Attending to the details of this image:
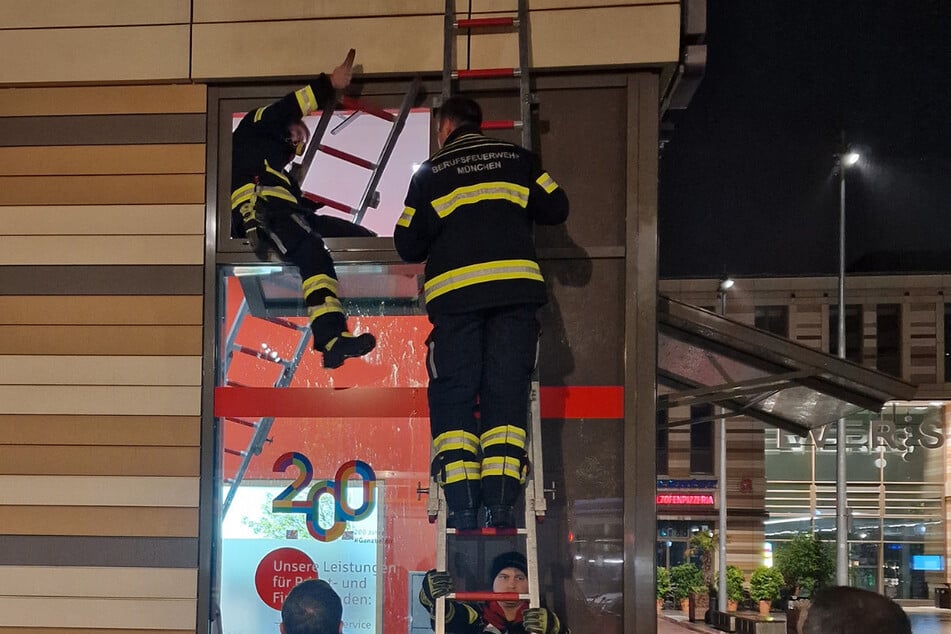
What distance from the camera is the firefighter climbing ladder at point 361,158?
5.26 m

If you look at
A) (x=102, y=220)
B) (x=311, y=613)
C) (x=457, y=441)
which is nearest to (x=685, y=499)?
(x=102, y=220)

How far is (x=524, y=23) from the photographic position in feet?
16.6

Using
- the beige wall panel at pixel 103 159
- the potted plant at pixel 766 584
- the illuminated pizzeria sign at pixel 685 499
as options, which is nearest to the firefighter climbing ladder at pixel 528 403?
the beige wall panel at pixel 103 159

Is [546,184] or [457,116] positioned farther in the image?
[457,116]

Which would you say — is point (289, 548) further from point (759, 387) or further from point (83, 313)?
point (759, 387)

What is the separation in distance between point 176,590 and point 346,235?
2.06 metres

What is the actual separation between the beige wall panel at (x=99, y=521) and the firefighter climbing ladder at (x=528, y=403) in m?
1.41

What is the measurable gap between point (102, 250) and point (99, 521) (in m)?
1.47

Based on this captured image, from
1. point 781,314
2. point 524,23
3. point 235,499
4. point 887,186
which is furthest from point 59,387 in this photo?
point 781,314

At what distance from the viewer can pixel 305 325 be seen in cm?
527

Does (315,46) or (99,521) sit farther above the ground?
(315,46)

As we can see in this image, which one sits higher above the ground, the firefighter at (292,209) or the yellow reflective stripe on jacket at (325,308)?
the firefighter at (292,209)

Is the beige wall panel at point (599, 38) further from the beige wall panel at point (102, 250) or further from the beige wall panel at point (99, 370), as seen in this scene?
the beige wall panel at point (99, 370)

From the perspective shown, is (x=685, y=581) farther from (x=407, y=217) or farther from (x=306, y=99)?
(x=407, y=217)
